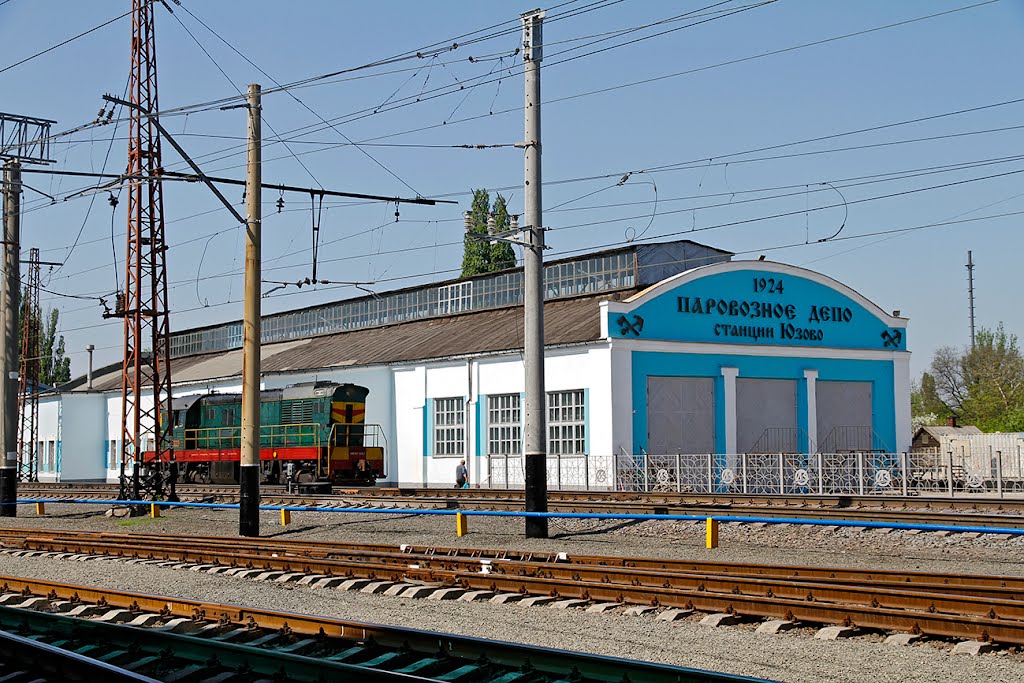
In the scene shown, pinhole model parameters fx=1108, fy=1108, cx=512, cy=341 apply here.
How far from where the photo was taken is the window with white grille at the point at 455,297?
163 feet

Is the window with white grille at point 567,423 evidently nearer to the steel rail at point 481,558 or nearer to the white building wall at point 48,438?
the steel rail at point 481,558

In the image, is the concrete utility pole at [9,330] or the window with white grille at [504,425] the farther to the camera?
the window with white grille at [504,425]

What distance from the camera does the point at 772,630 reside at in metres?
10.6

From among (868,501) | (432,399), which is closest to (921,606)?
(868,501)

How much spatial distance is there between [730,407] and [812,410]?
3.81 metres

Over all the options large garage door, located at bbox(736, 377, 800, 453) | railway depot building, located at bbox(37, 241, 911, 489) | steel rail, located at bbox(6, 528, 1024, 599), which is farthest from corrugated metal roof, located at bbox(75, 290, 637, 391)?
steel rail, located at bbox(6, 528, 1024, 599)

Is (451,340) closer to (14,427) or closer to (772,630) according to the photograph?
(14,427)

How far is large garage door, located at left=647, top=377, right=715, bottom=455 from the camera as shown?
3788 centimetres

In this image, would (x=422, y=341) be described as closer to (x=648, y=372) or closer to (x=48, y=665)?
(x=648, y=372)

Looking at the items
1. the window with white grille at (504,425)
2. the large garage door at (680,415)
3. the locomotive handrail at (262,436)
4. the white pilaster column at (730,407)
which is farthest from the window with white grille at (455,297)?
the white pilaster column at (730,407)

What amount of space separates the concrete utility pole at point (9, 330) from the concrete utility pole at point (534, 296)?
14.8m

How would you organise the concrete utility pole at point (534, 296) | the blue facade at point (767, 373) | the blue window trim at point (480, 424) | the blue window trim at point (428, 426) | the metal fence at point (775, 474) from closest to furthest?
the concrete utility pole at point (534, 296) < the metal fence at point (775, 474) < the blue facade at point (767, 373) < the blue window trim at point (480, 424) < the blue window trim at point (428, 426)

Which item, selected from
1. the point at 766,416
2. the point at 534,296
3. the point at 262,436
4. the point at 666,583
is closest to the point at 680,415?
the point at 766,416

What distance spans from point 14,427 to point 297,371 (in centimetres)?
2097
